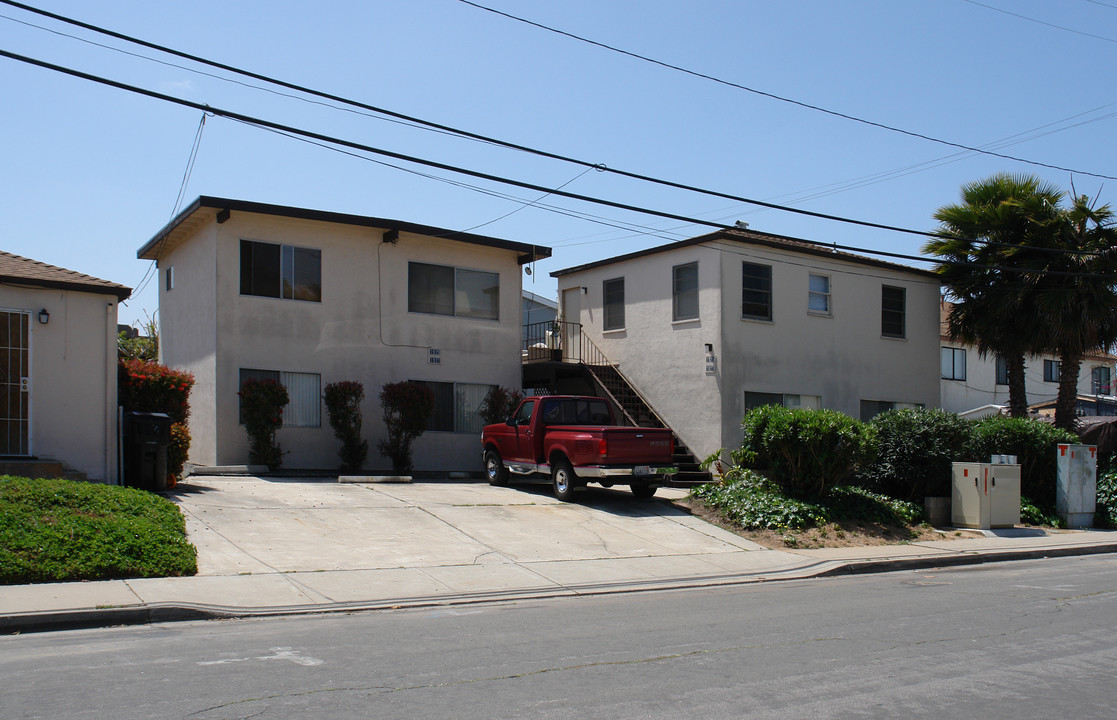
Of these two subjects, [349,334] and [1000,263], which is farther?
[1000,263]

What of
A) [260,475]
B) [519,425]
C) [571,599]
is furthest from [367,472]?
[571,599]

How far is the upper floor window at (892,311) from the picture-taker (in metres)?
25.8

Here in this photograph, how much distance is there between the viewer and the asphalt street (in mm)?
5711

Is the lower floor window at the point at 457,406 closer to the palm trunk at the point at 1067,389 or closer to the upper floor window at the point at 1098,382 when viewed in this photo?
the palm trunk at the point at 1067,389

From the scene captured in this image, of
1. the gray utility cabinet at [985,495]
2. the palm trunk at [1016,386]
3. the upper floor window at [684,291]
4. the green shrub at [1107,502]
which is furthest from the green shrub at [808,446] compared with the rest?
the palm trunk at [1016,386]

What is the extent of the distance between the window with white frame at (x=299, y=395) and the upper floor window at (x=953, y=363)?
2298 cm

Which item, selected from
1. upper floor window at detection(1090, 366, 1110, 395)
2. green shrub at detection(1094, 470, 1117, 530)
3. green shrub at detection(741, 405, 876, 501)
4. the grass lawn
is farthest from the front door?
upper floor window at detection(1090, 366, 1110, 395)

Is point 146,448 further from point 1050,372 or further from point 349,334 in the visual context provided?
point 1050,372

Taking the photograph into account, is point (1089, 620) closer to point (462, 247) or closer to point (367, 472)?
point (367, 472)

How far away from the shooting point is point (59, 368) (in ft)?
46.9

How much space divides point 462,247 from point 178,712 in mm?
17253

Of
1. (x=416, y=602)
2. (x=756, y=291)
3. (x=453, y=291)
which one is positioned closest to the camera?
(x=416, y=602)

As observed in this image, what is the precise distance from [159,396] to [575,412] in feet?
24.8

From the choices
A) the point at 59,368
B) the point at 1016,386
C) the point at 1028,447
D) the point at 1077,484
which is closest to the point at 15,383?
the point at 59,368
